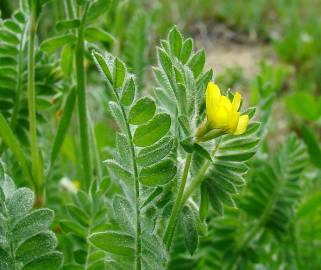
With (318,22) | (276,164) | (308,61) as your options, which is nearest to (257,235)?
(276,164)

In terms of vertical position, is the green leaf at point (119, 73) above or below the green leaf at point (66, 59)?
above

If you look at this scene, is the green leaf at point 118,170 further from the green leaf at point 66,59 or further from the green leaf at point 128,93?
the green leaf at point 66,59

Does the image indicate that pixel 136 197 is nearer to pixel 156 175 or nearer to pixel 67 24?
pixel 156 175

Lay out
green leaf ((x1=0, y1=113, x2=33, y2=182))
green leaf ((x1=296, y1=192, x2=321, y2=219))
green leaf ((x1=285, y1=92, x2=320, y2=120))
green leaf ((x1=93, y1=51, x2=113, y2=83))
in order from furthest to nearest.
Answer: green leaf ((x1=285, y1=92, x2=320, y2=120))
green leaf ((x1=296, y1=192, x2=321, y2=219))
green leaf ((x1=0, y1=113, x2=33, y2=182))
green leaf ((x1=93, y1=51, x2=113, y2=83))

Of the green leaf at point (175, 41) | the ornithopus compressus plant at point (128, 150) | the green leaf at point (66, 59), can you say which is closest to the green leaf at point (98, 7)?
the ornithopus compressus plant at point (128, 150)

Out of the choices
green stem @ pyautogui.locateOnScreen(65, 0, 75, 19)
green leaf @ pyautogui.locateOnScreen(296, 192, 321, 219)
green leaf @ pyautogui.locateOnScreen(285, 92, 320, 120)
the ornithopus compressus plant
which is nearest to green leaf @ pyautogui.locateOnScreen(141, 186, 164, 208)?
the ornithopus compressus plant

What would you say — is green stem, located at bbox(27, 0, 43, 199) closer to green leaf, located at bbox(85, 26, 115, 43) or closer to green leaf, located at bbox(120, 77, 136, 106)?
green leaf, located at bbox(85, 26, 115, 43)

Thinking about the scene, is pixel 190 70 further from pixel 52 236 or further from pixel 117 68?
pixel 52 236
